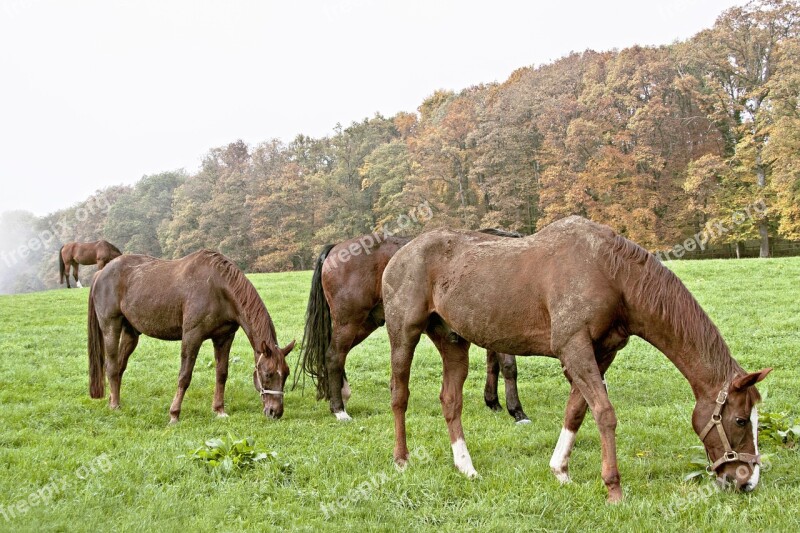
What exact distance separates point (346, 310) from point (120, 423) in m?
3.23

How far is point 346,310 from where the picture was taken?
840cm

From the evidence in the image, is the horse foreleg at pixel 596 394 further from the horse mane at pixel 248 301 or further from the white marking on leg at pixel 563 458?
the horse mane at pixel 248 301

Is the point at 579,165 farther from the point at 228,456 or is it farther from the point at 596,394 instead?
the point at 228,456

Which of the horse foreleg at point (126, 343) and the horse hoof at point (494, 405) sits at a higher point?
the horse foreleg at point (126, 343)

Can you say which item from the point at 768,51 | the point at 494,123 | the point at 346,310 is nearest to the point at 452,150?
the point at 494,123

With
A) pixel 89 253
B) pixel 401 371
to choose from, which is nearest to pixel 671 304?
pixel 401 371

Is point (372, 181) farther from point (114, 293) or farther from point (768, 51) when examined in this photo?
point (114, 293)

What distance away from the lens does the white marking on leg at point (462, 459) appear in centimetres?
510

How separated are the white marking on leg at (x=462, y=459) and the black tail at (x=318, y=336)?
3429 millimetres

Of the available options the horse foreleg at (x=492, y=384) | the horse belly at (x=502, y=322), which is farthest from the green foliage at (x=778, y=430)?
the horse foreleg at (x=492, y=384)

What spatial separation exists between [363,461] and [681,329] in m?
3.04

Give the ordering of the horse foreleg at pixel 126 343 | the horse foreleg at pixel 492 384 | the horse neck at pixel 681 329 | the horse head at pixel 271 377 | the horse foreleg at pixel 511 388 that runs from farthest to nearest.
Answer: the horse foreleg at pixel 126 343 → the horse foreleg at pixel 492 384 → the horse head at pixel 271 377 → the horse foreleg at pixel 511 388 → the horse neck at pixel 681 329

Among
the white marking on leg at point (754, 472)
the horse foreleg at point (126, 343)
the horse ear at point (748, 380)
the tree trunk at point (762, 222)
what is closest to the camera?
the horse ear at point (748, 380)

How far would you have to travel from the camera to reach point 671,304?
180 inches
